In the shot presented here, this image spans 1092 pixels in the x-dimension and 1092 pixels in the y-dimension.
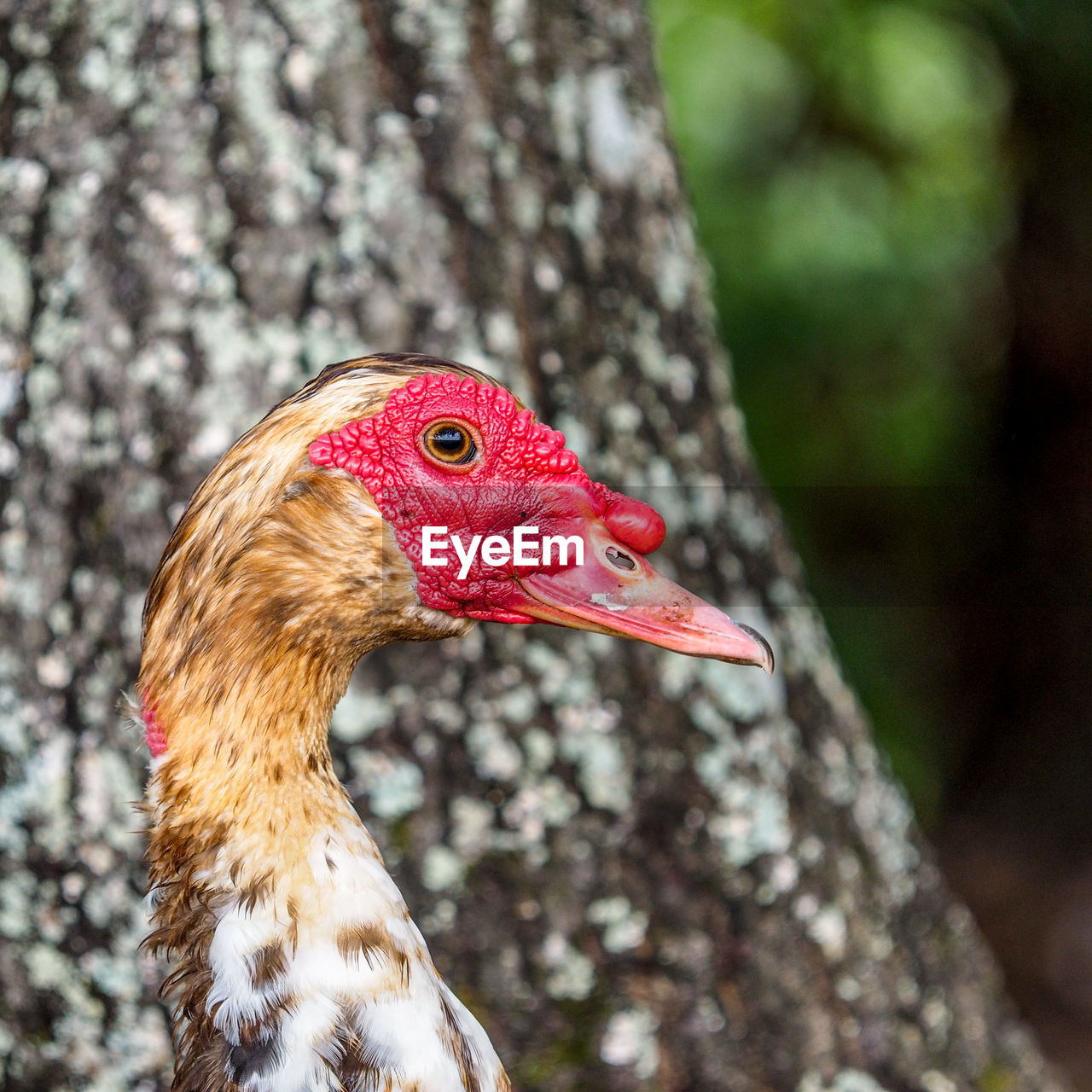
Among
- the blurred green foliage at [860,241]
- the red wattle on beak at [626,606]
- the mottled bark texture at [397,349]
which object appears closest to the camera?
the red wattle on beak at [626,606]

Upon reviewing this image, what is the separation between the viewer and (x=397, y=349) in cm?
170

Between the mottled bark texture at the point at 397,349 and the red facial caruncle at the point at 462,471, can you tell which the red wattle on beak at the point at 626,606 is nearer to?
the red facial caruncle at the point at 462,471

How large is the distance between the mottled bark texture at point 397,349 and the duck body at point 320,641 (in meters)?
0.50

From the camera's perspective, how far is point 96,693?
169cm

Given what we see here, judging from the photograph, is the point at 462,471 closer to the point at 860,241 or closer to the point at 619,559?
the point at 619,559

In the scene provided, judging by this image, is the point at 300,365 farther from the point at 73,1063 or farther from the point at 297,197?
the point at 73,1063

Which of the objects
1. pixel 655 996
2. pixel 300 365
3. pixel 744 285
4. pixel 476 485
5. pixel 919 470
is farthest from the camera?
pixel 919 470

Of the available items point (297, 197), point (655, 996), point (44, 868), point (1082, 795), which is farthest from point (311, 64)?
point (1082, 795)

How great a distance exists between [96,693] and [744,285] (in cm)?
290

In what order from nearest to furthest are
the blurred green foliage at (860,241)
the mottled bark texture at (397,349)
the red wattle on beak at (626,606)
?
the red wattle on beak at (626,606), the mottled bark texture at (397,349), the blurred green foliage at (860,241)

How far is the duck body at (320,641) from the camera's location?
112 cm

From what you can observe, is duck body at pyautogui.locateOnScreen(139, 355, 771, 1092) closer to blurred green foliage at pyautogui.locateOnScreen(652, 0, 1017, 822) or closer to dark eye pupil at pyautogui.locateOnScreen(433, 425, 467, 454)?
dark eye pupil at pyautogui.locateOnScreen(433, 425, 467, 454)

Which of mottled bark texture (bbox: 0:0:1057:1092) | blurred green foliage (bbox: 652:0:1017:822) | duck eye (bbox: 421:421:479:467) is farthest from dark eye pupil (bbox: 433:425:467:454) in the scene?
blurred green foliage (bbox: 652:0:1017:822)

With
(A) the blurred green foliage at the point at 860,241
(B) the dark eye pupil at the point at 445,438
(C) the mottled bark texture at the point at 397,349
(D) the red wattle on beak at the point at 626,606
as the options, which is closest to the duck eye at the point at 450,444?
(B) the dark eye pupil at the point at 445,438
